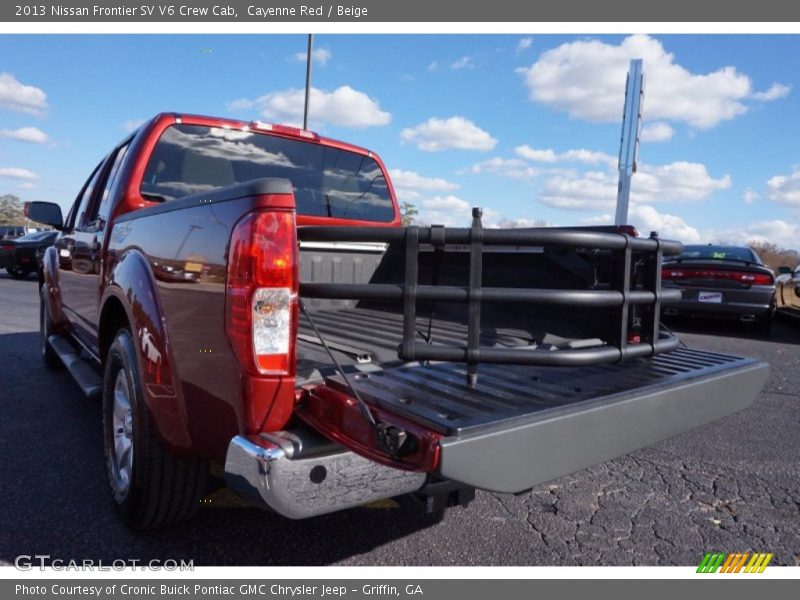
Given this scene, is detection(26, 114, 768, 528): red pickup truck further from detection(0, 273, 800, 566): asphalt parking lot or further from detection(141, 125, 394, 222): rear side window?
detection(0, 273, 800, 566): asphalt parking lot

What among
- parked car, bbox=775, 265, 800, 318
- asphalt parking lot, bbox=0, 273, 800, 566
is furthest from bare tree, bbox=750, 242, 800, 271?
asphalt parking lot, bbox=0, 273, 800, 566

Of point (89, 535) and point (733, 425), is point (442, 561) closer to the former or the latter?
point (89, 535)

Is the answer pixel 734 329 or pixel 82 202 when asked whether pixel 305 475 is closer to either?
pixel 82 202

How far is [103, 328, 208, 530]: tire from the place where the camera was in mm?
2451

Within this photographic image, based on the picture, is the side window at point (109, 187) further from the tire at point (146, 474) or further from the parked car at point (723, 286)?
the parked car at point (723, 286)

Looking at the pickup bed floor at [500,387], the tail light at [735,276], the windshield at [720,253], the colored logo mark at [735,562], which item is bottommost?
the colored logo mark at [735,562]

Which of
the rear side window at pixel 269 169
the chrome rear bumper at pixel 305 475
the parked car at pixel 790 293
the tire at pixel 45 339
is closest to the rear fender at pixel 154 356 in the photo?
the chrome rear bumper at pixel 305 475

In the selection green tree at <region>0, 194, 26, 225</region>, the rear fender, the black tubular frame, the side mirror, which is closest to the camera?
the black tubular frame

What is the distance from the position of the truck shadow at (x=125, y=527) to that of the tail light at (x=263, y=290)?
0.91m

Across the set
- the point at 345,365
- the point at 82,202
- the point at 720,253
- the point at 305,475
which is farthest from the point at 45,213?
the point at 720,253

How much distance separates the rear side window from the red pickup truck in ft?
0.08

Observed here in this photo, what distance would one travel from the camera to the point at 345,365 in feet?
7.80

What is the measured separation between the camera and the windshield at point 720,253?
29.8 feet

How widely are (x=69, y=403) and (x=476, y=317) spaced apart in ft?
13.3
